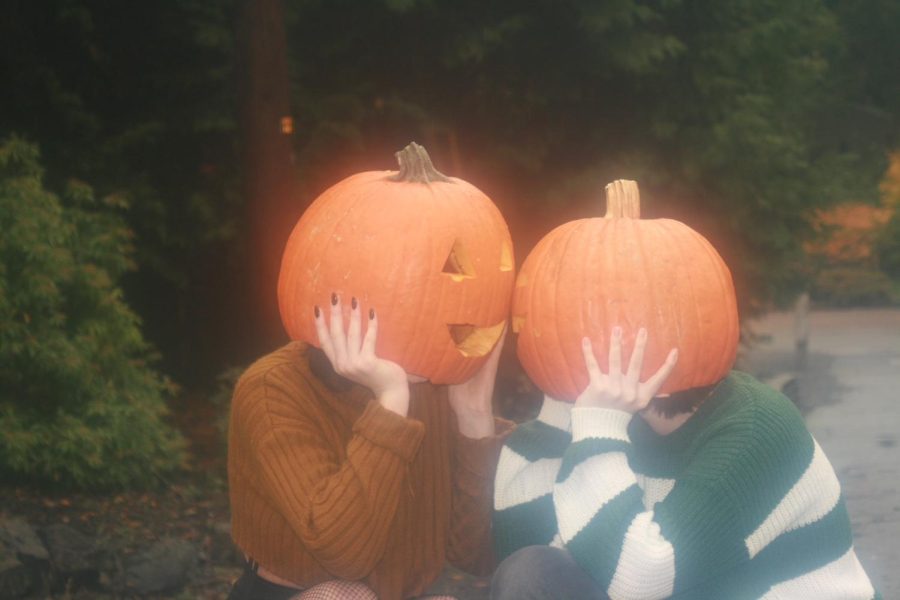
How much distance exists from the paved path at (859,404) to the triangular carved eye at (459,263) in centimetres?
340

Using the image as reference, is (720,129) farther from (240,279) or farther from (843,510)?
(843,510)

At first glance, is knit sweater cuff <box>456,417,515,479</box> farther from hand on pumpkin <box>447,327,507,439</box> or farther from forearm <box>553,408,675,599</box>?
forearm <box>553,408,675,599</box>

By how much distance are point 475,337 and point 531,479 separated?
0.37 metres

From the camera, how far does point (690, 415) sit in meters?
2.63

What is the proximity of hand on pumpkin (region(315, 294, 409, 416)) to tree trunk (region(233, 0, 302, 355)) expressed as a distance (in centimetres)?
412

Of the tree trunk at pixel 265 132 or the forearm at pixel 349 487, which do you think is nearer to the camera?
the forearm at pixel 349 487

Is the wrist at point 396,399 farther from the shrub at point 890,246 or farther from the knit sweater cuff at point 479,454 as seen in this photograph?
the shrub at point 890,246

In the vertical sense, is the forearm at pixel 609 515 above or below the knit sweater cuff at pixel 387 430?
below

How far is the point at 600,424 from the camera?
243cm

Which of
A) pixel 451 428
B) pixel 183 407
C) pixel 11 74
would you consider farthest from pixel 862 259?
pixel 451 428

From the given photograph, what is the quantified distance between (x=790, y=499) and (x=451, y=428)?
0.91 meters

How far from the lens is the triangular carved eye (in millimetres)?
2641

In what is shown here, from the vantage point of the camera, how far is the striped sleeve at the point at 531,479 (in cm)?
271

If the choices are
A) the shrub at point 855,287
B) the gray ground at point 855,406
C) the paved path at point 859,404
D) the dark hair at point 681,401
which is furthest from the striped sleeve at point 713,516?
the shrub at point 855,287
